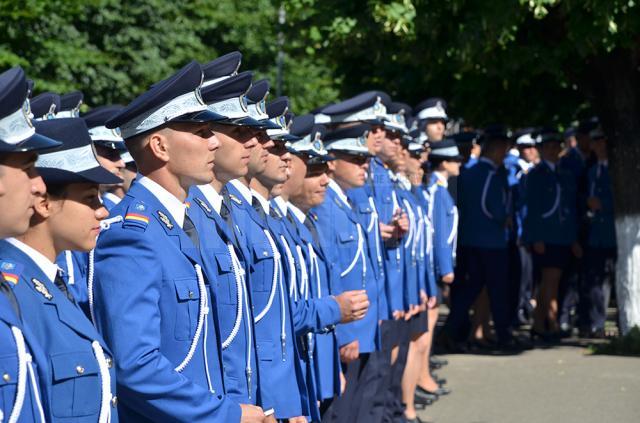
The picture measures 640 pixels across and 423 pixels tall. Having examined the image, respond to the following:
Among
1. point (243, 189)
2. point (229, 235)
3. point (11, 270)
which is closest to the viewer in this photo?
point (11, 270)

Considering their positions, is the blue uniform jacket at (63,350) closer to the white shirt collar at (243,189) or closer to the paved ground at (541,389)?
the white shirt collar at (243,189)

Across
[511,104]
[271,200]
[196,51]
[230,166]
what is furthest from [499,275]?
[196,51]

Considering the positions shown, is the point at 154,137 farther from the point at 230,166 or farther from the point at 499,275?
the point at 499,275

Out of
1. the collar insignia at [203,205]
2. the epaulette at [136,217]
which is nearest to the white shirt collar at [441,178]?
the collar insignia at [203,205]

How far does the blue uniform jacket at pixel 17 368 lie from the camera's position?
3213 mm

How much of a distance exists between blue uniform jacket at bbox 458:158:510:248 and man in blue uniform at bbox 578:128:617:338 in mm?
1397

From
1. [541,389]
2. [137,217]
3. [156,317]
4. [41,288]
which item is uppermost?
[137,217]

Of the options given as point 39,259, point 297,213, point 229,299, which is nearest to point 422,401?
point 297,213

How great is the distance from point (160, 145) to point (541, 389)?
7.69m

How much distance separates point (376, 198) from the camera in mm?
9516

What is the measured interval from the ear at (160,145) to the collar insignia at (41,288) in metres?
1.03

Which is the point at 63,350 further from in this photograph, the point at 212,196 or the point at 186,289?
the point at 212,196

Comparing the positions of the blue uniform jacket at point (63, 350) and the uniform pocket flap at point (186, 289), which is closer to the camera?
A: the blue uniform jacket at point (63, 350)

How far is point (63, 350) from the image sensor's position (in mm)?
3469
